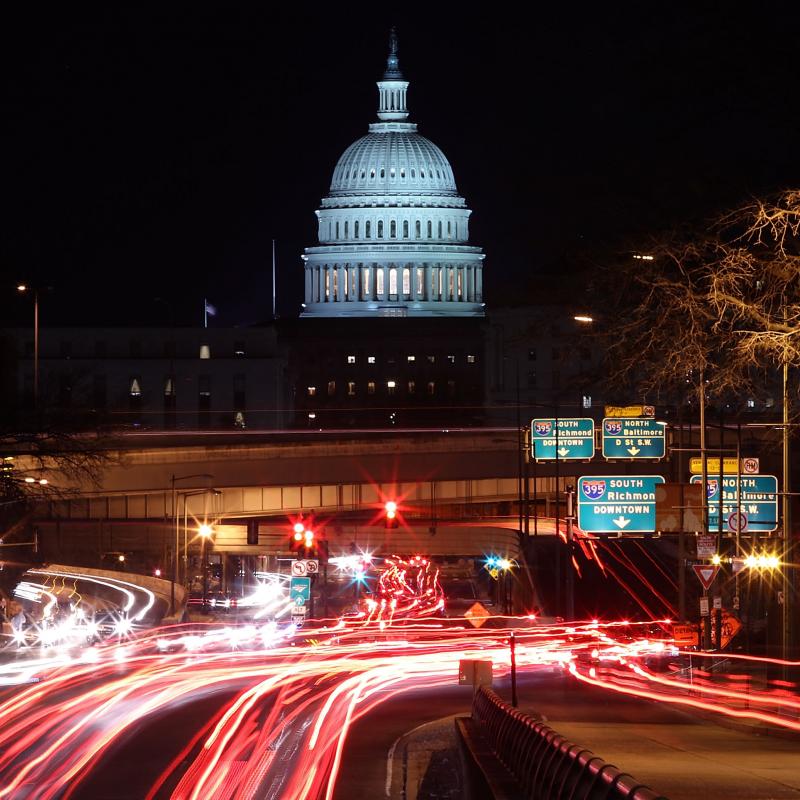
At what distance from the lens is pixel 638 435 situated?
4494 centimetres

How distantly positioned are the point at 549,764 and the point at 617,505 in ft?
97.1

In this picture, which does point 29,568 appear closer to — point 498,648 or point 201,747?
point 498,648

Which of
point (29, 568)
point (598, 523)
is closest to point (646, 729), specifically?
point (598, 523)

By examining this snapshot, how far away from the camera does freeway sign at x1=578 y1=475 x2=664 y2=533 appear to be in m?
42.1

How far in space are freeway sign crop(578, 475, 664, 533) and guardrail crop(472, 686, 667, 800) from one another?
2187cm

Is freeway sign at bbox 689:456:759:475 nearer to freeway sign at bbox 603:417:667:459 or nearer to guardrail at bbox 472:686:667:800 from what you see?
freeway sign at bbox 603:417:667:459

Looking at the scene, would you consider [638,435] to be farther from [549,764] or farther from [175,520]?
[549,764]

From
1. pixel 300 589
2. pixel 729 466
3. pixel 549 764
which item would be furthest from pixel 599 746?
pixel 300 589

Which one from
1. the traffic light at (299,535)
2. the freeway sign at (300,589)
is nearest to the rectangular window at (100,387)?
the freeway sign at (300,589)

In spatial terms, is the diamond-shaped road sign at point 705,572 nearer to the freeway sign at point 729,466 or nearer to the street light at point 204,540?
the freeway sign at point 729,466

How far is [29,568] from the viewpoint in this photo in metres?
65.1

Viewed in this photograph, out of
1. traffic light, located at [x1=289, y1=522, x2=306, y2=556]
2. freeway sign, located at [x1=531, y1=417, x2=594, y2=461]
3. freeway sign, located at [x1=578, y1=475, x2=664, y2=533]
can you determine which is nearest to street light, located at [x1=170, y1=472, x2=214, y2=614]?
traffic light, located at [x1=289, y1=522, x2=306, y2=556]

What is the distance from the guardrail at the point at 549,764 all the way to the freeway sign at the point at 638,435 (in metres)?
24.9

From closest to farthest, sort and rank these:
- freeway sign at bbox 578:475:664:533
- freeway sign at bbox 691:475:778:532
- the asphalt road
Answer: the asphalt road, freeway sign at bbox 691:475:778:532, freeway sign at bbox 578:475:664:533
